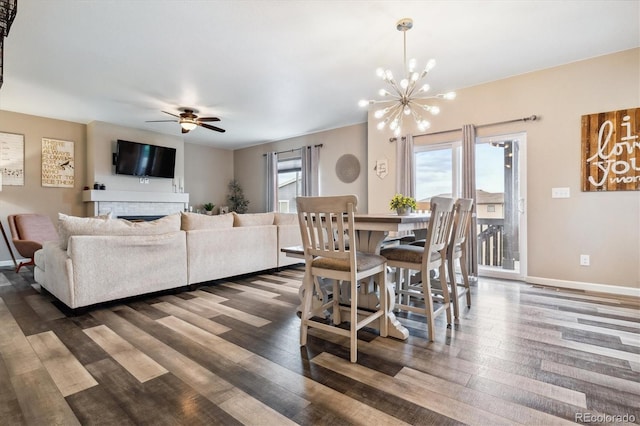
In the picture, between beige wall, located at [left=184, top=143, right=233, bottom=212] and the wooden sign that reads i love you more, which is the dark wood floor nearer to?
the wooden sign that reads i love you more

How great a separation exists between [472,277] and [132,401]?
3901 mm

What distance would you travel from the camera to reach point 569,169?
12.1ft

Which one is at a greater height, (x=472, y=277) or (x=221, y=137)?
(x=221, y=137)

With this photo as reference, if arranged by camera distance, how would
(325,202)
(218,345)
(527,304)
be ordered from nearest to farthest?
(325,202) → (218,345) → (527,304)

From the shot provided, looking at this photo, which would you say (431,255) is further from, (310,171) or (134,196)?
(134,196)

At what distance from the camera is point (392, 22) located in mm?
2820

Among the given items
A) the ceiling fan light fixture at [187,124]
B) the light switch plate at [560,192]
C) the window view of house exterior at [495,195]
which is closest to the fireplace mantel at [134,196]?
the ceiling fan light fixture at [187,124]

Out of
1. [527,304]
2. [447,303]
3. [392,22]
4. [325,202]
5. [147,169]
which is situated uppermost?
[392,22]

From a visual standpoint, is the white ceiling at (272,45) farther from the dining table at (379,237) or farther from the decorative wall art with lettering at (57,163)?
the dining table at (379,237)

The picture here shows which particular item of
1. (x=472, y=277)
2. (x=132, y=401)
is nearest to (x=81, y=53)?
(x=132, y=401)

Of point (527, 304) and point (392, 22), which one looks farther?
point (527, 304)

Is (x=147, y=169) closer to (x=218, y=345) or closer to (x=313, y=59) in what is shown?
(x=313, y=59)

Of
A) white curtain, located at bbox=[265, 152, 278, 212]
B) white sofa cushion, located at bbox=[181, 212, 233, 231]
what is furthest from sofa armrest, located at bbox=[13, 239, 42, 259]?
white curtain, located at bbox=[265, 152, 278, 212]

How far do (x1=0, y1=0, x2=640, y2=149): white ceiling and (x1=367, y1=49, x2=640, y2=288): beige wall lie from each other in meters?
0.21
